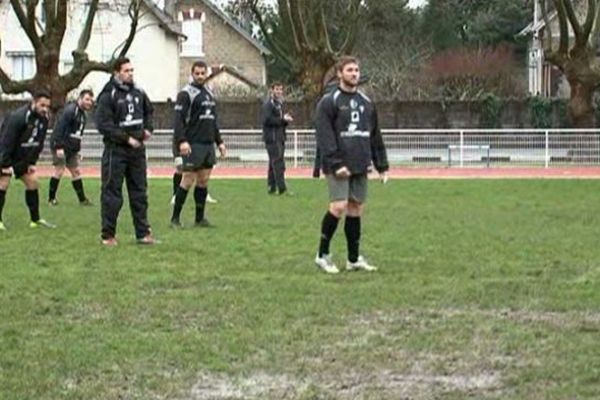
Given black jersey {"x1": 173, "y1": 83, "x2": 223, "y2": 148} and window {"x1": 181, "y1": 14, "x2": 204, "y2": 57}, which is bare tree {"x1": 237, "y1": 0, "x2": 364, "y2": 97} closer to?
window {"x1": 181, "y1": 14, "x2": 204, "y2": 57}

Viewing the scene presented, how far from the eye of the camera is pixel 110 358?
745cm

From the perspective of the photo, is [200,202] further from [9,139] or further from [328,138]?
[328,138]

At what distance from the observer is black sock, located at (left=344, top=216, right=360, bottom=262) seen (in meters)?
11.4

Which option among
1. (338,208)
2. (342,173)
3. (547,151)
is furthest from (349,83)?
(547,151)

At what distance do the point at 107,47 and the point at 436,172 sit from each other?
27465 millimetres

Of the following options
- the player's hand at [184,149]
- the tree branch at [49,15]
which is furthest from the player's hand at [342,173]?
the tree branch at [49,15]

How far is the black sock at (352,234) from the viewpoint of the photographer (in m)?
11.4

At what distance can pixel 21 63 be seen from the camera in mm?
56250

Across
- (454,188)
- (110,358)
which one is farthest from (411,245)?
(454,188)

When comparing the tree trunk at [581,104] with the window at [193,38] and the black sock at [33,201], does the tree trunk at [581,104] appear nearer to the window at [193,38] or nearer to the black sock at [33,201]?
the black sock at [33,201]

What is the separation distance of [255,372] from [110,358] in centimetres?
92

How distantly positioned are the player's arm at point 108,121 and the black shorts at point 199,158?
177 centimetres

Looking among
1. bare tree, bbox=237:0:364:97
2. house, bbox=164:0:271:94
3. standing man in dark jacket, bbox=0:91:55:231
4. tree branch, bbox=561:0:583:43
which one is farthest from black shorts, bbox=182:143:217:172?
house, bbox=164:0:271:94

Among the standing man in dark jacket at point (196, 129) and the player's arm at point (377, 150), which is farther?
the standing man in dark jacket at point (196, 129)
